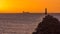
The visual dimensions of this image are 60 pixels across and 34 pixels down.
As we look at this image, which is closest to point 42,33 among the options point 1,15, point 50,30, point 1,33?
point 50,30

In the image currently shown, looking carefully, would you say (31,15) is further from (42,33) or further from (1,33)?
(42,33)

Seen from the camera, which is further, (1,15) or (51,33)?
(1,15)

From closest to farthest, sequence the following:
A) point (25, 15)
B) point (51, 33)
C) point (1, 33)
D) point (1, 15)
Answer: point (51, 33)
point (1, 33)
point (25, 15)
point (1, 15)

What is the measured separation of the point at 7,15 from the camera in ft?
41.2

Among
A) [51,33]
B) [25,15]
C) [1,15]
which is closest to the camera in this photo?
[51,33]

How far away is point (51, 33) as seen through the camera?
2107 mm

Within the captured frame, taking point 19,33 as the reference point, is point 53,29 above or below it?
above

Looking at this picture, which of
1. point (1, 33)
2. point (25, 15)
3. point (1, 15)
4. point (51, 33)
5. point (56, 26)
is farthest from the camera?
point (1, 15)

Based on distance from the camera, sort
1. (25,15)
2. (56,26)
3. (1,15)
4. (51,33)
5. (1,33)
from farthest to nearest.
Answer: (1,15), (25,15), (1,33), (56,26), (51,33)

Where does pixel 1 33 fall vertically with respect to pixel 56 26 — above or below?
below

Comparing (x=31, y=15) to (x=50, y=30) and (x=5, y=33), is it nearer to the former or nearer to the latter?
(x=5, y=33)

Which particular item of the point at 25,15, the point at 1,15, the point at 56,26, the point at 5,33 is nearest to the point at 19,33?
the point at 5,33

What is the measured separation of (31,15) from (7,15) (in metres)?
1.64

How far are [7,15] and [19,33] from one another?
7178mm
